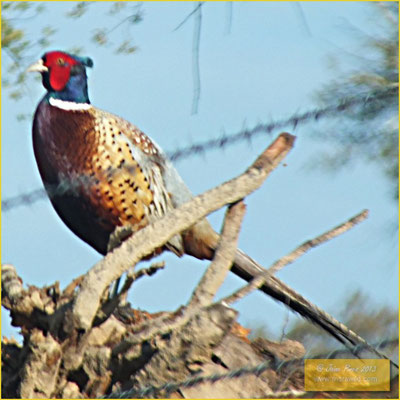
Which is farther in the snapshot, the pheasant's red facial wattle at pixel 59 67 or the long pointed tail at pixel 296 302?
the pheasant's red facial wattle at pixel 59 67

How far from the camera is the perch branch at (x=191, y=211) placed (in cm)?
389

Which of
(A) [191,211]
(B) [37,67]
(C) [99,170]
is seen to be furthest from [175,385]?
(B) [37,67]

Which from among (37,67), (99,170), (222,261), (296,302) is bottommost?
(222,261)

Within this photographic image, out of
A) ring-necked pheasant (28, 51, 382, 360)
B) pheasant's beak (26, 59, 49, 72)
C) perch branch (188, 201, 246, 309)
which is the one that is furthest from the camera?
pheasant's beak (26, 59, 49, 72)

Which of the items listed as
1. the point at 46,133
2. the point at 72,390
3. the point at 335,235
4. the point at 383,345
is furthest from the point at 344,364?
the point at 46,133

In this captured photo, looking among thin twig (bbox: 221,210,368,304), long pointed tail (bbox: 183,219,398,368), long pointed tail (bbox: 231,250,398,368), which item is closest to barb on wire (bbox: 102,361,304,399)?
thin twig (bbox: 221,210,368,304)

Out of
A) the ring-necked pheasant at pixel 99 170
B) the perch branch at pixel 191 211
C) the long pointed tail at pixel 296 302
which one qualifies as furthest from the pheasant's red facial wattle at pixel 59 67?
the perch branch at pixel 191 211

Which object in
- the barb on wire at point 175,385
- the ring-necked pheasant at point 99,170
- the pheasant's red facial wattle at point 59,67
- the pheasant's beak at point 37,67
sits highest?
the pheasant's red facial wattle at point 59,67

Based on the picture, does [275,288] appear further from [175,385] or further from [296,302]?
[175,385]

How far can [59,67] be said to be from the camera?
5664 mm

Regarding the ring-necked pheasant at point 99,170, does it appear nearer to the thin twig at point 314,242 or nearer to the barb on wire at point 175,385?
the thin twig at point 314,242

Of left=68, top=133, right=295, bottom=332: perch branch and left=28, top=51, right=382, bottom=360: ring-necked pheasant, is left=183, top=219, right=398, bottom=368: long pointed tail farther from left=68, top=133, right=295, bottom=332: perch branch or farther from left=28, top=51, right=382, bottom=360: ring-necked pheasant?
left=68, top=133, right=295, bottom=332: perch branch

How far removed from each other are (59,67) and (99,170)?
2.37 feet

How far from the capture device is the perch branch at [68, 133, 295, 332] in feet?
12.8
